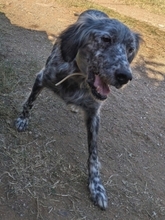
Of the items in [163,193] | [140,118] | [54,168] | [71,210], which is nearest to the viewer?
[71,210]

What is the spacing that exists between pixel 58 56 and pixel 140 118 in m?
1.77

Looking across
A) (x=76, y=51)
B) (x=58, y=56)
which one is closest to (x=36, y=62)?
(x=58, y=56)

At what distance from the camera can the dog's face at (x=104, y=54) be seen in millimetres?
3143

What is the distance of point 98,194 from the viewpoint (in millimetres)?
3496

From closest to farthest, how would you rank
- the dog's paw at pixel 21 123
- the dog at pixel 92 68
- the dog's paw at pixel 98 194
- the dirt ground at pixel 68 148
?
1. the dog at pixel 92 68
2. the dirt ground at pixel 68 148
3. the dog's paw at pixel 98 194
4. the dog's paw at pixel 21 123

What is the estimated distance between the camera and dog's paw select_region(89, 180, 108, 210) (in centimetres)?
345

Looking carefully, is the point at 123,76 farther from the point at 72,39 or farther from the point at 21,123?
the point at 21,123

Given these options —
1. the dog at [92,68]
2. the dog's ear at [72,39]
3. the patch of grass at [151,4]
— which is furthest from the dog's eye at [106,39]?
the patch of grass at [151,4]

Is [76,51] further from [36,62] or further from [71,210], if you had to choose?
[36,62]

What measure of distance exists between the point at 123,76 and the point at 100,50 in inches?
14.2

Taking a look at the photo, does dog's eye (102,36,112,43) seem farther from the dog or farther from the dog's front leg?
the dog's front leg

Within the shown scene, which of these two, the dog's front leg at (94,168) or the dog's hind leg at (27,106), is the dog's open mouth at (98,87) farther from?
the dog's hind leg at (27,106)

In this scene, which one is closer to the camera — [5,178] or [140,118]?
[5,178]

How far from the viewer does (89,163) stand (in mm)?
3729
